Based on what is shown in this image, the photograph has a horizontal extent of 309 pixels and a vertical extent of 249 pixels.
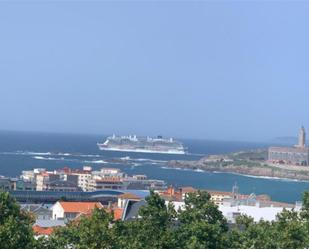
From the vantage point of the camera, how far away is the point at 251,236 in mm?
13977

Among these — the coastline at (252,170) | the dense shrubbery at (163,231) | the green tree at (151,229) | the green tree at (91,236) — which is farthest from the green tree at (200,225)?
the coastline at (252,170)

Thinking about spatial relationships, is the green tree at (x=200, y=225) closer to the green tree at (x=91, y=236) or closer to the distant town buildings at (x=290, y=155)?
the green tree at (x=91, y=236)

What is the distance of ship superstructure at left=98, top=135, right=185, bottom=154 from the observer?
121500 millimetres

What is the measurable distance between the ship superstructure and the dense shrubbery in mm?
104699

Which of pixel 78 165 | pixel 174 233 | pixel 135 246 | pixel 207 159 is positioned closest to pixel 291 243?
pixel 174 233

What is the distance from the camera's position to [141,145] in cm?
12238

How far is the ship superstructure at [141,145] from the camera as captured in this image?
12150 cm

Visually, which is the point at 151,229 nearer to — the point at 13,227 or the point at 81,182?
the point at 13,227

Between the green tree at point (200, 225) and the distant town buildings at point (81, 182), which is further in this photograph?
the distant town buildings at point (81, 182)

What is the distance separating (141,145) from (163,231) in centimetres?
10864

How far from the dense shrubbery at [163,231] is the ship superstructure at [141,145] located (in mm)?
104699

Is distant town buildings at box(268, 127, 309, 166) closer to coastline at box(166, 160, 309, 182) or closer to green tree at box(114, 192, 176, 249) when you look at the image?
coastline at box(166, 160, 309, 182)

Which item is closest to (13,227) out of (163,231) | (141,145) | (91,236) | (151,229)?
(91,236)

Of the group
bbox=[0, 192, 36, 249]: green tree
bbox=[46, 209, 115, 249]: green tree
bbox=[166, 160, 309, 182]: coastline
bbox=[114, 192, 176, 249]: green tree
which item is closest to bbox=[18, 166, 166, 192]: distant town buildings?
bbox=[166, 160, 309, 182]: coastline
